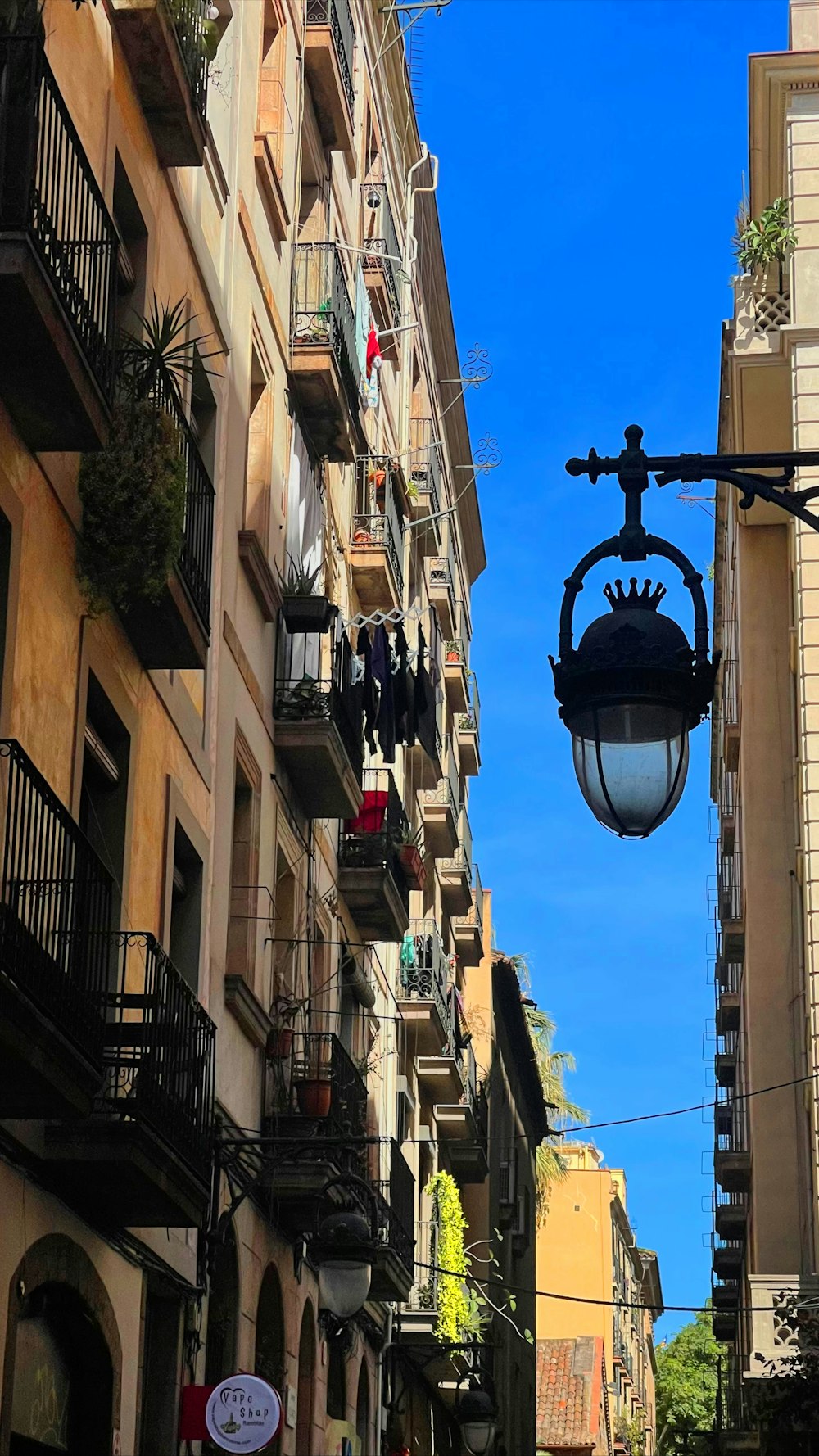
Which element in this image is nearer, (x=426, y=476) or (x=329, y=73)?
(x=329, y=73)

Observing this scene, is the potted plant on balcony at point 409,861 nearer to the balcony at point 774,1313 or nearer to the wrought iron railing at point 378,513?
the wrought iron railing at point 378,513

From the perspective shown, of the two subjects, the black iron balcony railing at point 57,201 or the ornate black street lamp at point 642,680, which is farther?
the black iron balcony railing at point 57,201

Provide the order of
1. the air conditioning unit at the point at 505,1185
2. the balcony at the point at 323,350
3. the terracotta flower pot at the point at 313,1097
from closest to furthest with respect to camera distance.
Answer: the terracotta flower pot at the point at 313,1097 < the balcony at the point at 323,350 < the air conditioning unit at the point at 505,1185

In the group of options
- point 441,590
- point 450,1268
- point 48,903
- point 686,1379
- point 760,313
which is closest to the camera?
point 48,903

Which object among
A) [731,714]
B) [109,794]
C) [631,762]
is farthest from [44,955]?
[731,714]

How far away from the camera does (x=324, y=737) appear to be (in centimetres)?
2086

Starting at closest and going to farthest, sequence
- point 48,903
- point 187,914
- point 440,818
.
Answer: point 48,903
point 187,914
point 440,818

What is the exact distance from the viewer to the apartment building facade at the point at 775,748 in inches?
1076

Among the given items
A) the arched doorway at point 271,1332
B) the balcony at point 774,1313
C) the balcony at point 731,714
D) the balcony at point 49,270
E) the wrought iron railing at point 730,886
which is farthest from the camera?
the wrought iron railing at point 730,886

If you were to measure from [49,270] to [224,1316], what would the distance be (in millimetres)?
10025

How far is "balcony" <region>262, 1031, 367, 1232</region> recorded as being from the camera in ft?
61.1

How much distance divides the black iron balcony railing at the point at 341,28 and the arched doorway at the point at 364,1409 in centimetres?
1503

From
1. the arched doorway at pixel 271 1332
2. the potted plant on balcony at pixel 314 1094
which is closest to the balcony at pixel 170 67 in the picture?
the potted plant on balcony at pixel 314 1094

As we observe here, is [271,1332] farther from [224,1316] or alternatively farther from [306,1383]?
[224,1316]
